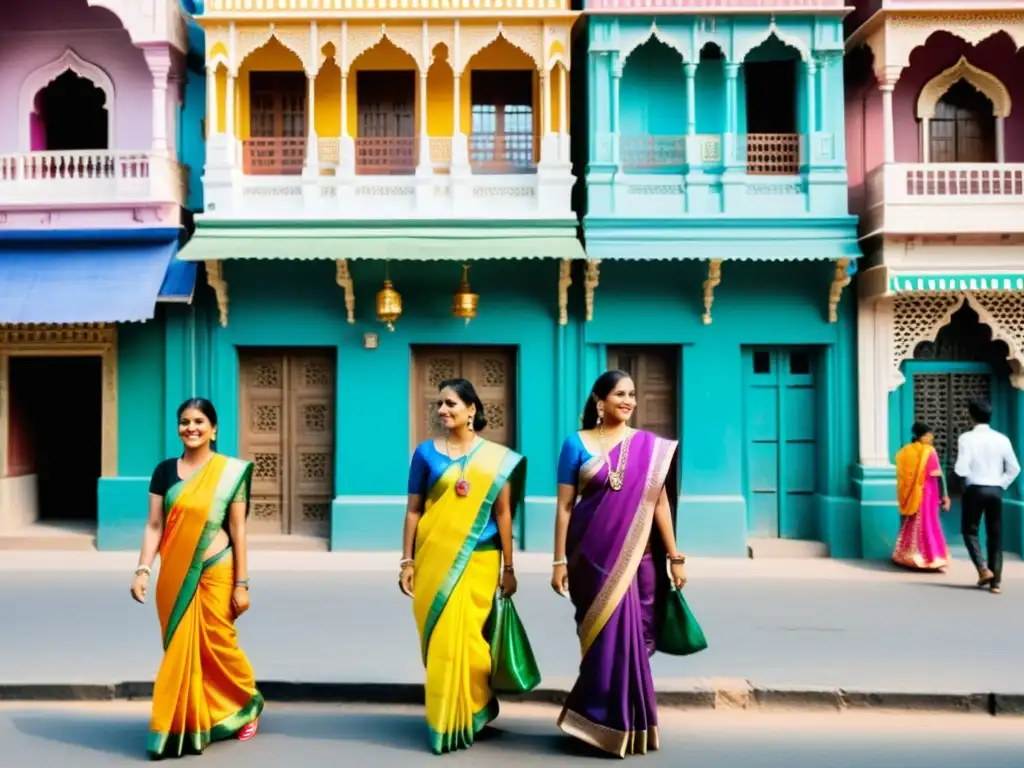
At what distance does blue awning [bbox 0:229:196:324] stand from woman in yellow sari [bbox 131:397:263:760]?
6666 mm

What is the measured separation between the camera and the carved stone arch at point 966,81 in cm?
1180

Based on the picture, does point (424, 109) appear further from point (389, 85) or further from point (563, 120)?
point (563, 120)

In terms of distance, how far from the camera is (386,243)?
436 inches

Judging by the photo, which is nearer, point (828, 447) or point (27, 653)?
point (27, 653)

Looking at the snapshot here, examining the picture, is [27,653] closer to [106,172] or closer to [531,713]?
[531,713]

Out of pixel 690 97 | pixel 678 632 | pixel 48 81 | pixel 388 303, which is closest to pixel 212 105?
pixel 48 81

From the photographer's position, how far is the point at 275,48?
11.8m

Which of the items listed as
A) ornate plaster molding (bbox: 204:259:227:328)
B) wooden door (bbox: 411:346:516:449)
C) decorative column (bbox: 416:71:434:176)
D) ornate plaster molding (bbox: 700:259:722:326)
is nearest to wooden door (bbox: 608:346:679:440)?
ornate plaster molding (bbox: 700:259:722:326)

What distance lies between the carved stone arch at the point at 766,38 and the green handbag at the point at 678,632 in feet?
27.8

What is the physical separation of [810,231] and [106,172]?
359 inches

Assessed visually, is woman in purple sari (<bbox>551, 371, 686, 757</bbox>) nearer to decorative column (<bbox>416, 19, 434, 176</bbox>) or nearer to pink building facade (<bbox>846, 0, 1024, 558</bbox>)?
decorative column (<bbox>416, 19, 434, 176</bbox>)

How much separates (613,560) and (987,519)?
241 inches

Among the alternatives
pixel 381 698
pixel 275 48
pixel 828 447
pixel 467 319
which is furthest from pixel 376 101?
pixel 381 698

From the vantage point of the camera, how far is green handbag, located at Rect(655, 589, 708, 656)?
486cm
